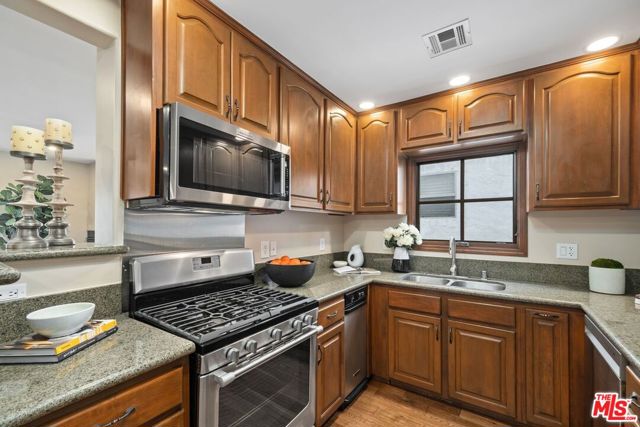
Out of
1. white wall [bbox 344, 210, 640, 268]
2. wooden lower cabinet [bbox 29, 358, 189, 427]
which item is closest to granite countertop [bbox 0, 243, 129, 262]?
wooden lower cabinet [bbox 29, 358, 189, 427]

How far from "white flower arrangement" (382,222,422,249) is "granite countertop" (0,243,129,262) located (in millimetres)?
1962

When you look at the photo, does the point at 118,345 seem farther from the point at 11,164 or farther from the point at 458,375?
the point at 11,164

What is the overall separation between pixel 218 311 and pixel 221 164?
686 millimetres

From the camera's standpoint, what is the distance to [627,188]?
1.73 meters

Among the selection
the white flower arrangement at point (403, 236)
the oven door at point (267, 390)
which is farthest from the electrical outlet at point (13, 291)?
the white flower arrangement at point (403, 236)

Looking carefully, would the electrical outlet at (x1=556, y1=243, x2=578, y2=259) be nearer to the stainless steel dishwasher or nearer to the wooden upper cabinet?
the wooden upper cabinet

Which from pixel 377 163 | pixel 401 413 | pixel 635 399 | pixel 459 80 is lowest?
pixel 401 413

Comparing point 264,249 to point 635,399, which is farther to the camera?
point 264,249

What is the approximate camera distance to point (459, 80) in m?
2.15

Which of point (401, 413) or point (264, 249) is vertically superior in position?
point (264, 249)

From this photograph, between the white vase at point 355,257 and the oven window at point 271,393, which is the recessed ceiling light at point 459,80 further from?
the oven window at point 271,393

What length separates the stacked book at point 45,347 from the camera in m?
0.88

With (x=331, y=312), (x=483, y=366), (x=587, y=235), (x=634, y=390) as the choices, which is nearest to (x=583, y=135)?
(x=587, y=235)

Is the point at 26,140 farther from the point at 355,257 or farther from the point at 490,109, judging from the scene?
the point at 490,109
